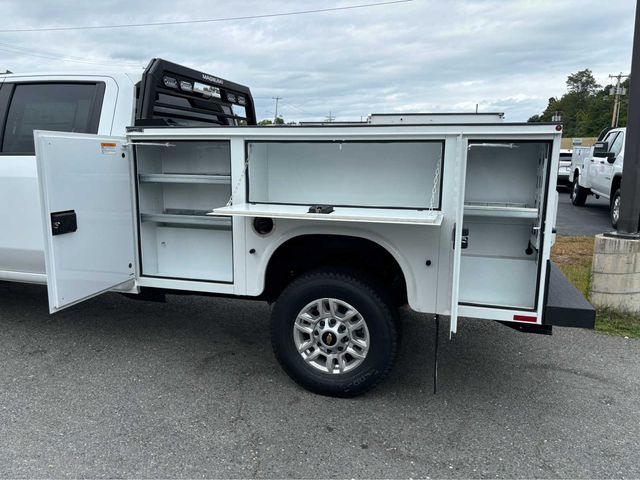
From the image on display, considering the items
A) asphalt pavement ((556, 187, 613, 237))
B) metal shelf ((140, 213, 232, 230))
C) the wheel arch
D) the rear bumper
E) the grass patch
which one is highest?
metal shelf ((140, 213, 232, 230))

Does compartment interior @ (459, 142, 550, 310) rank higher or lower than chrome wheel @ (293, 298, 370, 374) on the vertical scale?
higher

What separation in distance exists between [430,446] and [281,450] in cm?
87

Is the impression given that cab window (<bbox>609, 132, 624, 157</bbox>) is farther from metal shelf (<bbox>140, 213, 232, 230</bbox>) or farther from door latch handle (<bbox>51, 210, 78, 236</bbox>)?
door latch handle (<bbox>51, 210, 78, 236</bbox>)

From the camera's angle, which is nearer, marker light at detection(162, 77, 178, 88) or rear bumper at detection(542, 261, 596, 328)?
rear bumper at detection(542, 261, 596, 328)

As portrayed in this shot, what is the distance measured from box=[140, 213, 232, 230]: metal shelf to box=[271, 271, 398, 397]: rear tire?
90 centimetres

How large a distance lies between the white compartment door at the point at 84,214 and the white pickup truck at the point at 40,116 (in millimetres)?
446

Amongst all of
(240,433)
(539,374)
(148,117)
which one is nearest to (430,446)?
(240,433)

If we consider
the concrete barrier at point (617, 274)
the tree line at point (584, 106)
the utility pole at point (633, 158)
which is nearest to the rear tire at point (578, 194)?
the utility pole at point (633, 158)

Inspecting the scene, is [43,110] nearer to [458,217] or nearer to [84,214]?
[84,214]

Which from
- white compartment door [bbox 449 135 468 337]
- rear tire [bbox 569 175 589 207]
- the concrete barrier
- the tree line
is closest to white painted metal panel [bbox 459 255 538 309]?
white compartment door [bbox 449 135 468 337]

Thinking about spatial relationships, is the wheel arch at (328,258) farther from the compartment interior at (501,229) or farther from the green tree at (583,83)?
the green tree at (583,83)

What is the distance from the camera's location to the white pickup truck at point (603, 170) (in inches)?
430

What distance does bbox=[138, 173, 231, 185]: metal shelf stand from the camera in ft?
12.9

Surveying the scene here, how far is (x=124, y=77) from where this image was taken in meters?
4.24
